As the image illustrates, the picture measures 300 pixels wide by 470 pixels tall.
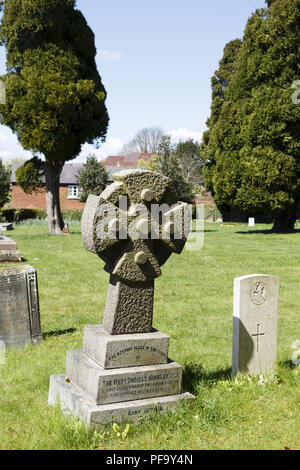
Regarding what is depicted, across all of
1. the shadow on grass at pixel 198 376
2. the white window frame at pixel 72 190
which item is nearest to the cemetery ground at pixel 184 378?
the shadow on grass at pixel 198 376

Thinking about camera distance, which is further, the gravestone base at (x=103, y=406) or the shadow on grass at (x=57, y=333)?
the shadow on grass at (x=57, y=333)

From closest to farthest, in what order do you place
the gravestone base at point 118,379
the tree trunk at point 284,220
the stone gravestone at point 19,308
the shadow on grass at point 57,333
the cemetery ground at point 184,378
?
the cemetery ground at point 184,378, the gravestone base at point 118,379, the stone gravestone at point 19,308, the shadow on grass at point 57,333, the tree trunk at point 284,220

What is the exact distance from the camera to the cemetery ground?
145 inches

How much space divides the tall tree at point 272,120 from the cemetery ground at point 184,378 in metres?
11.2

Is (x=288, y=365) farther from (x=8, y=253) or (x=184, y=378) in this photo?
(x=8, y=253)

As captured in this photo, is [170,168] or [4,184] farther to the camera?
[4,184]

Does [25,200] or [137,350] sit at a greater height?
[25,200]

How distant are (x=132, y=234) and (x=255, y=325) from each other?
6.44 feet

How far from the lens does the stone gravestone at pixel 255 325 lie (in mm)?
4953

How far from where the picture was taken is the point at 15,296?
20.6ft

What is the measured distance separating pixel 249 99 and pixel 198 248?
11.2m

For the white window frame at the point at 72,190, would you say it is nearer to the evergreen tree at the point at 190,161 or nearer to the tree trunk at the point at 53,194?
the evergreen tree at the point at 190,161

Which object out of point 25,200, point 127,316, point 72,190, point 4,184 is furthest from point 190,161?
point 127,316

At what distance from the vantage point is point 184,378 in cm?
481
